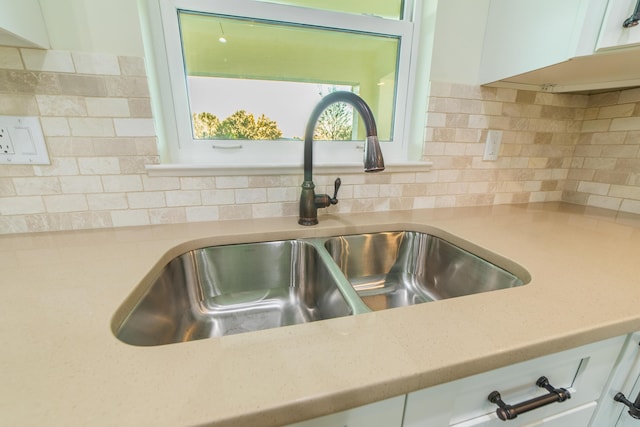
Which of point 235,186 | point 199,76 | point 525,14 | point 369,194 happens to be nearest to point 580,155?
point 525,14

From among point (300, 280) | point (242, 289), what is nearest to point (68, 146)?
point (242, 289)

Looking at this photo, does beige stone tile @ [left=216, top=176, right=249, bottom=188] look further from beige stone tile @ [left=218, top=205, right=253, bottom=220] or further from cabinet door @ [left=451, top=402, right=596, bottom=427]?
cabinet door @ [left=451, top=402, right=596, bottom=427]

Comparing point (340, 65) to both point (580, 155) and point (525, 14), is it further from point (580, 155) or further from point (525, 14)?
point (580, 155)

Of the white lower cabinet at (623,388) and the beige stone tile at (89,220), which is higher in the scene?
the beige stone tile at (89,220)

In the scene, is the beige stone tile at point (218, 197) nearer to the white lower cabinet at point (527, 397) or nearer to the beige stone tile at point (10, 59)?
the beige stone tile at point (10, 59)

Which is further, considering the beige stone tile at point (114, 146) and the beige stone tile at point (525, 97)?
the beige stone tile at point (525, 97)

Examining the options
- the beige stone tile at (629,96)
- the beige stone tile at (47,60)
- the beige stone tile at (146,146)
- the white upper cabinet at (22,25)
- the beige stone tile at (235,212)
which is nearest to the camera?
the white upper cabinet at (22,25)

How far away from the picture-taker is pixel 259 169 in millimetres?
850

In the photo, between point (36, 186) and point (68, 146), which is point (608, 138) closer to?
point (68, 146)

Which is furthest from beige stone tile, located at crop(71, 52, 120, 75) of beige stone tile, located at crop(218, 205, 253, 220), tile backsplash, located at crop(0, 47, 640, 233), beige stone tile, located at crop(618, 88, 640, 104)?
beige stone tile, located at crop(618, 88, 640, 104)

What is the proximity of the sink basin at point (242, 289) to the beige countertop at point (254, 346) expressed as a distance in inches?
4.0

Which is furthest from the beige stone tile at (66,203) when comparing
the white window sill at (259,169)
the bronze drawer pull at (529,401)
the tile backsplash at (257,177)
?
the bronze drawer pull at (529,401)

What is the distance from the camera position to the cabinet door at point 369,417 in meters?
0.31

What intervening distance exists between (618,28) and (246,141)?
108 centimetres
